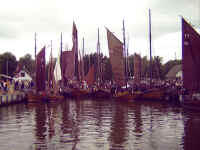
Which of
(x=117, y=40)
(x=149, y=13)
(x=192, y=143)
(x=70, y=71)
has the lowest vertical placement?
(x=192, y=143)

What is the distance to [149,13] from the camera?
1425 inches

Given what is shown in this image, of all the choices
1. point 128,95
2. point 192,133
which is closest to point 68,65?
point 128,95

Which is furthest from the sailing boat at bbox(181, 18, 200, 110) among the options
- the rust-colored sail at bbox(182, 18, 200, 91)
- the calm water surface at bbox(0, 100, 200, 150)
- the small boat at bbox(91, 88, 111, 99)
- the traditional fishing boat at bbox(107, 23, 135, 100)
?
the small boat at bbox(91, 88, 111, 99)

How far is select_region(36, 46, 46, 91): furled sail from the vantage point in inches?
1230

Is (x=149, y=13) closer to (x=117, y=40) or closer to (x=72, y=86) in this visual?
(x=117, y=40)

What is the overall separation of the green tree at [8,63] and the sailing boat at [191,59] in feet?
176

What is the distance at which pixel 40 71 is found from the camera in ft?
103

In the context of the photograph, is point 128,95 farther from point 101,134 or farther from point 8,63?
point 8,63

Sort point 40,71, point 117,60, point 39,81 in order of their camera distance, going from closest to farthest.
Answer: point 39,81 < point 40,71 < point 117,60

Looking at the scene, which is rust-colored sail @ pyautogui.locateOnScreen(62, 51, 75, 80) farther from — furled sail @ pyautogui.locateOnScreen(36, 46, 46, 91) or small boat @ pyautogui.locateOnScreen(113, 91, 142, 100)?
small boat @ pyautogui.locateOnScreen(113, 91, 142, 100)

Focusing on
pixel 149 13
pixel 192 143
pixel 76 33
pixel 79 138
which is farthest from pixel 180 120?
pixel 76 33

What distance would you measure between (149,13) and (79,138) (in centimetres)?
2711

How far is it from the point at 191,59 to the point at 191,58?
0.07 metres

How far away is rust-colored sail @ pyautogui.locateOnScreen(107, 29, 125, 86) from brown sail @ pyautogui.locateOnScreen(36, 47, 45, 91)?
8.46 metres
